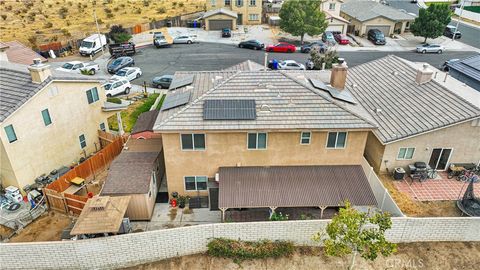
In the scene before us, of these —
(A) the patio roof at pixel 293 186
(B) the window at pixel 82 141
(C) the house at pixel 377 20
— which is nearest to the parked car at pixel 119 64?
(B) the window at pixel 82 141

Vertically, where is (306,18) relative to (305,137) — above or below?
above

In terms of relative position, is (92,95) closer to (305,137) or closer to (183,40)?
(305,137)

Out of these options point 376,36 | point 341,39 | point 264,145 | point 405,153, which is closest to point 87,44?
point 341,39

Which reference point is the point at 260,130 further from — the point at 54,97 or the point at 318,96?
the point at 54,97

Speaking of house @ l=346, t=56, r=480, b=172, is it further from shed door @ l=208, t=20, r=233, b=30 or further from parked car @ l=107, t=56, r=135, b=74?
shed door @ l=208, t=20, r=233, b=30

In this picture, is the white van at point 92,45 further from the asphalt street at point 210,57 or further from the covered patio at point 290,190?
the covered patio at point 290,190

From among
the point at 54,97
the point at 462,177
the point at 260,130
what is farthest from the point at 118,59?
the point at 462,177
